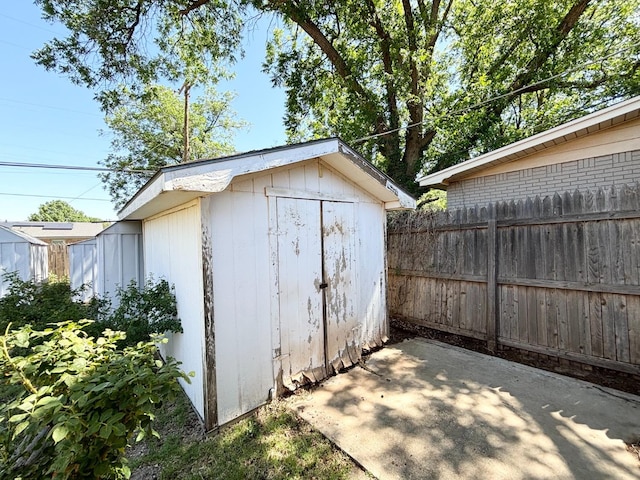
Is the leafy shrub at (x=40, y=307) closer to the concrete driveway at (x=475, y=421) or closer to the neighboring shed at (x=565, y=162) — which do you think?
the concrete driveway at (x=475, y=421)

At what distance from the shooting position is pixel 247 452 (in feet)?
7.55

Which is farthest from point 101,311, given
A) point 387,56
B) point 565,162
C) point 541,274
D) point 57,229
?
point 57,229

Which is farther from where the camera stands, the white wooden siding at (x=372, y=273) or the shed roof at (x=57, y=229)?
the shed roof at (x=57, y=229)

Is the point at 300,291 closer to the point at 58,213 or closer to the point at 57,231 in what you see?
the point at 57,231

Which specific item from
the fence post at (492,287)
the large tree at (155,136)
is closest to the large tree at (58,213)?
the large tree at (155,136)

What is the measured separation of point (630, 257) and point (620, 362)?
1172 mm

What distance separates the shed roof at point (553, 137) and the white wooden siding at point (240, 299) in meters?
5.25

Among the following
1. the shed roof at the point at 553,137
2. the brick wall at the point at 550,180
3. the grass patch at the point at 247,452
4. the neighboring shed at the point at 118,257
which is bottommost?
the grass patch at the point at 247,452

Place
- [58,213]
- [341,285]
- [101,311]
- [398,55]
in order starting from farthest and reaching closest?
[58,213], [398,55], [101,311], [341,285]

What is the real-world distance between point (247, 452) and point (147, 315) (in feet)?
6.14

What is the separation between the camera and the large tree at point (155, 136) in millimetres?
15125

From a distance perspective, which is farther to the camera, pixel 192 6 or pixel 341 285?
pixel 192 6

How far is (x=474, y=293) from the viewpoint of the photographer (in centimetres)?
433

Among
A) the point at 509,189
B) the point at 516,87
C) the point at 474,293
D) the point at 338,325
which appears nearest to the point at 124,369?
the point at 338,325
